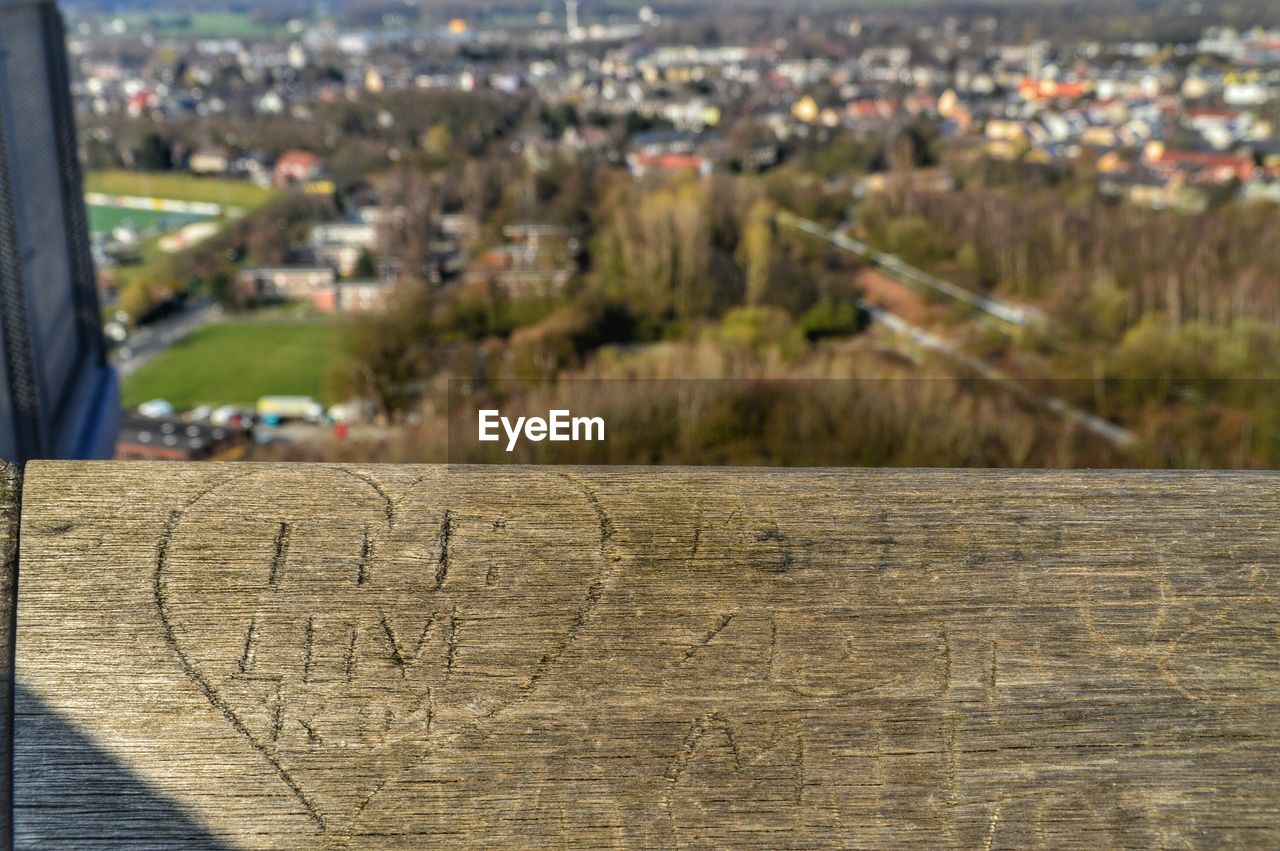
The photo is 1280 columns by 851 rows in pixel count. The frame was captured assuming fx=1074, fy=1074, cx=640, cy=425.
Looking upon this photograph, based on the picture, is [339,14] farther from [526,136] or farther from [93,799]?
[93,799]

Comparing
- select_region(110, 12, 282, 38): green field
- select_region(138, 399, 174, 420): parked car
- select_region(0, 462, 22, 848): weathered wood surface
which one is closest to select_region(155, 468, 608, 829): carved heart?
select_region(0, 462, 22, 848): weathered wood surface

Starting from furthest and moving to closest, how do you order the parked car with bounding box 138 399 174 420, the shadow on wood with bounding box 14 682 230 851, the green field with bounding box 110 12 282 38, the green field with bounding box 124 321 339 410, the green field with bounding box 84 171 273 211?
1. the green field with bounding box 110 12 282 38
2. the green field with bounding box 84 171 273 211
3. the green field with bounding box 124 321 339 410
4. the parked car with bounding box 138 399 174 420
5. the shadow on wood with bounding box 14 682 230 851

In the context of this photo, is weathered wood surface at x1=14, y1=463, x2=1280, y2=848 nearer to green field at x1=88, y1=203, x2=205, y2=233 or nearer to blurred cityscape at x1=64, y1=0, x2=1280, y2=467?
blurred cityscape at x1=64, y1=0, x2=1280, y2=467

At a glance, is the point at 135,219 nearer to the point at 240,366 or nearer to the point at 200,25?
the point at 240,366

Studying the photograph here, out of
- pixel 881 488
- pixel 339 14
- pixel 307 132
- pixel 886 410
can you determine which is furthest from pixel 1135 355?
pixel 339 14

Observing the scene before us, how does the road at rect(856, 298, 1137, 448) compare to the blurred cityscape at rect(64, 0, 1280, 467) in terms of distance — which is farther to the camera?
the road at rect(856, 298, 1137, 448)
